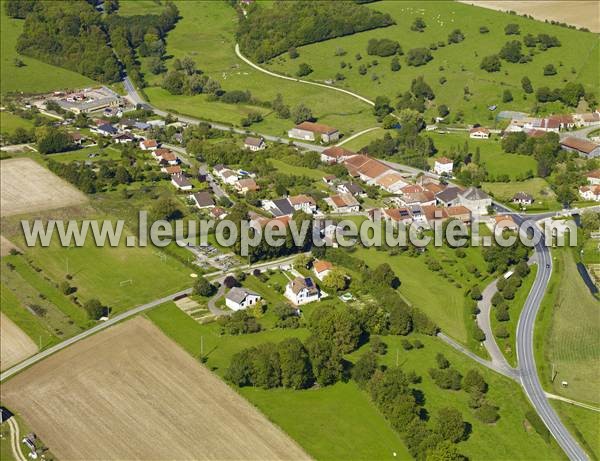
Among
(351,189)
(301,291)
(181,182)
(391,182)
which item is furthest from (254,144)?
(301,291)

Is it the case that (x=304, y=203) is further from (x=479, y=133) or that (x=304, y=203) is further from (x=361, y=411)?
(x=361, y=411)

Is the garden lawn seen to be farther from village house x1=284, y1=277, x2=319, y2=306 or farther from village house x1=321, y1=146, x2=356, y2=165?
village house x1=321, y1=146, x2=356, y2=165

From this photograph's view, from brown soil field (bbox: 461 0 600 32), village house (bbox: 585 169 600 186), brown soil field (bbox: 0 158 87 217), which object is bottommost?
brown soil field (bbox: 0 158 87 217)

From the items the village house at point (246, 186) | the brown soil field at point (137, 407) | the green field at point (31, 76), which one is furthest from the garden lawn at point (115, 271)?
the green field at point (31, 76)

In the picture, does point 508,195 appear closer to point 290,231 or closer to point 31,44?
point 290,231

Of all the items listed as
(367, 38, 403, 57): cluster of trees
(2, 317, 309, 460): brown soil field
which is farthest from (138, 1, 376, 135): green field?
(2, 317, 309, 460): brown soil field

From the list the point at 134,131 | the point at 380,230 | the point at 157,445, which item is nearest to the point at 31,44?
the point at 134,131
